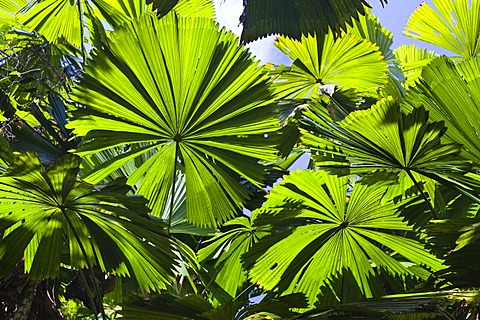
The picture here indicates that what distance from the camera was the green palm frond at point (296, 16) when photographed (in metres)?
1.68

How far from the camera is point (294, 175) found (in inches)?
83.8

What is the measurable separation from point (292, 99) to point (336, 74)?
28 cm

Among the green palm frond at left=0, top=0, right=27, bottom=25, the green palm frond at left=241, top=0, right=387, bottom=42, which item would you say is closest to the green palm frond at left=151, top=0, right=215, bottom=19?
the green palm frond at left=0, top=0, right=27, bottom=25

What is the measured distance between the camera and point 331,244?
215cm

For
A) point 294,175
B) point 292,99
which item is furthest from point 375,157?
point 292,99

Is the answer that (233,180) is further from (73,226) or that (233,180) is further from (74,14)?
(74,14)

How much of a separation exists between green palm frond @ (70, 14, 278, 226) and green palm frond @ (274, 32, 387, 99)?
1048 millimetres

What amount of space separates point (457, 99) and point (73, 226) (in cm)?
128

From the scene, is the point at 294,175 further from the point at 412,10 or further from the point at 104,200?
the point at 412,10

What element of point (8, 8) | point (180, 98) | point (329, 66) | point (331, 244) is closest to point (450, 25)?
point (329, 66)

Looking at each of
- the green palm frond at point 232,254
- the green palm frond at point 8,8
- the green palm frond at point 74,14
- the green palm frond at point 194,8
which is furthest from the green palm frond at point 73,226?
the green palm frond at point 8,8

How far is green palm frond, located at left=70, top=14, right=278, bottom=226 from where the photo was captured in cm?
188

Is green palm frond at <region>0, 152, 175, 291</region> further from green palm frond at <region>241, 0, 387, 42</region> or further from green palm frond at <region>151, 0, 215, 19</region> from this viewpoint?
green palm frond at <region>151, 0, 215, 19</region>

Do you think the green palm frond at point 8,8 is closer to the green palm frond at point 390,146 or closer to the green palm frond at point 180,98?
the green palm frond at point 180,98
